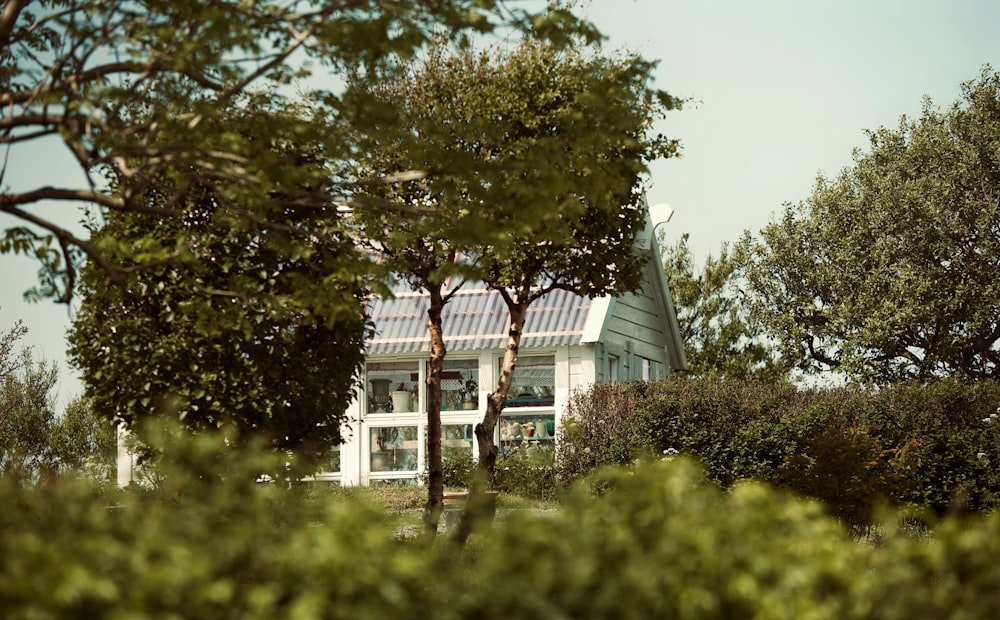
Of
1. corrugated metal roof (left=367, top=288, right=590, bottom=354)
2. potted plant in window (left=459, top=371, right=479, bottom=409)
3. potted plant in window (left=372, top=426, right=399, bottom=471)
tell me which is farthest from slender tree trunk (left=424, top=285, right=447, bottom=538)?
potted plant in window (left=372, top=426, right=399, bottom=471)

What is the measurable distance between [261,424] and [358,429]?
11.4m

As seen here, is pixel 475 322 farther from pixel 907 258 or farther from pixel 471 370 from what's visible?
pixel 907 258

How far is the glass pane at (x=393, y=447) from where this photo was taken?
75.0 ft

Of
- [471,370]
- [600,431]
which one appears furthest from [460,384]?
[600,431]

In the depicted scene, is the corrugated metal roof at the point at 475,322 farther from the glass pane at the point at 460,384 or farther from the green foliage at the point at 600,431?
the green foliage at the point at 600,431

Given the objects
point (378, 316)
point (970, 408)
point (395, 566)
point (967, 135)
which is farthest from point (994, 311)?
point (395, 566)

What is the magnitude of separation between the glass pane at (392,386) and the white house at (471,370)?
2 centimetres

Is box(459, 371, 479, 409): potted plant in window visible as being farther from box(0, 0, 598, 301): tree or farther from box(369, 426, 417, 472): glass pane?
box(0, 0, 598, 301): tree

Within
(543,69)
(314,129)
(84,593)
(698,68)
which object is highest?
(698,68)

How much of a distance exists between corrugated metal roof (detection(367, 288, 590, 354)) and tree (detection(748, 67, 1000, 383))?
8105 mm

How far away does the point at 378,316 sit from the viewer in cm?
2355

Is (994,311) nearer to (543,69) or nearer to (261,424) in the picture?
(543,69)

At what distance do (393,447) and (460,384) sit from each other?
197 cm

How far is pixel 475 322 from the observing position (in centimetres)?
2273
